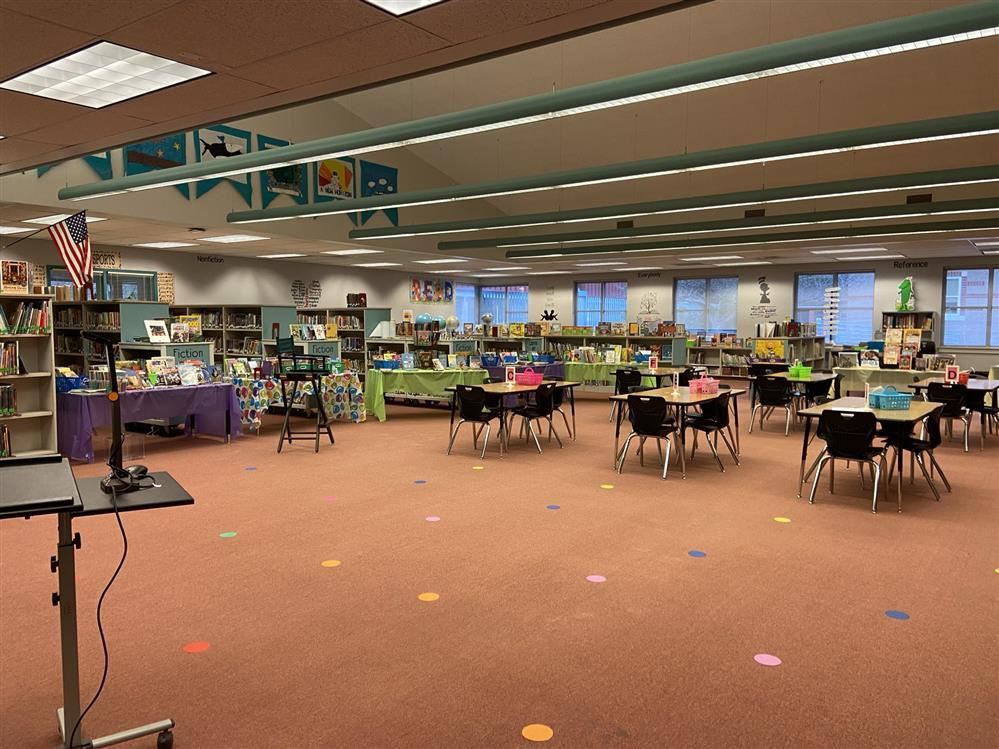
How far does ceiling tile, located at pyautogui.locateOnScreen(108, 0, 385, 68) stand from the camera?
10.4 ft

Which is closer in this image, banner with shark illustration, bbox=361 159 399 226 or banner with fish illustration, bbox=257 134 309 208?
banner with fish illustration, bbox=257 134 309 208

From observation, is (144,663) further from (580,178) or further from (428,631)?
(580,178)

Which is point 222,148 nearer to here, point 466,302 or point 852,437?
point 852,437

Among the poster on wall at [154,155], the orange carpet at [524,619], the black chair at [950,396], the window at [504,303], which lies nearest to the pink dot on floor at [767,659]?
the orange carpet at [524,619]

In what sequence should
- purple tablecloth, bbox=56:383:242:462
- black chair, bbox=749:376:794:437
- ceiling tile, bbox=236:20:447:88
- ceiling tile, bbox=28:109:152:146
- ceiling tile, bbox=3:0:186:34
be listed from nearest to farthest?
ceiling tile, bbox=3:0:186:34, ceiling tile, bbox=236:20:447:88, ceiling tile, bbox=28:109:152:146, purple tablecloth, bbox=56:383:242:462, black chair, bbox=749:376:794:437

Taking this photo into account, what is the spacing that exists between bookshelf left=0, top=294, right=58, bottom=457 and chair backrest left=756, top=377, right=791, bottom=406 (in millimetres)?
8881

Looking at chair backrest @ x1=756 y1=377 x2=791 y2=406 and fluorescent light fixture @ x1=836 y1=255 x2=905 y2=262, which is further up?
fluorescent light fixture @ x1=836 y1=255 x2=905 y2=262

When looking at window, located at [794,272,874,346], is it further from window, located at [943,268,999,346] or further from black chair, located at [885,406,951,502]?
black chair, located at [885,406,951,502]

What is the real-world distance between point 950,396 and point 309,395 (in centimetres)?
868

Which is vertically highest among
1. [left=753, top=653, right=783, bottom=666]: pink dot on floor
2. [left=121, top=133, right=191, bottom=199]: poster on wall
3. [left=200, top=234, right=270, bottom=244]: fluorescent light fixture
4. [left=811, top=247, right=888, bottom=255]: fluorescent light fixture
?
[left=121, top=133, right=191, bottom=199]: poster on wall

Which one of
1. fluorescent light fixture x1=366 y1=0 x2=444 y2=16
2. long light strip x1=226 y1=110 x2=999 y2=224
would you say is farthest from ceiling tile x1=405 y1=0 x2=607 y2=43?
long light strip x1=226 y1=110 x2=999 y2=224

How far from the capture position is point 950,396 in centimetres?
861

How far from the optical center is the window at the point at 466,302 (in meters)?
24.5

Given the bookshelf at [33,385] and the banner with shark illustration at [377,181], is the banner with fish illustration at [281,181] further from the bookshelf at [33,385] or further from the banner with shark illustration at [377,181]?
the bookshelf at [33,385]
